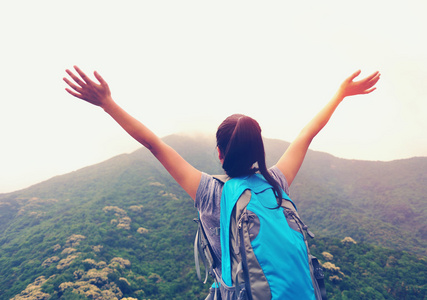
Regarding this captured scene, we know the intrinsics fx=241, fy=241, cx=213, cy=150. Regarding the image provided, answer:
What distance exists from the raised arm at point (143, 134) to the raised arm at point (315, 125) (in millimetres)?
887

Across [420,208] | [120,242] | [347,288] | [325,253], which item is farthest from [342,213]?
[120,242]

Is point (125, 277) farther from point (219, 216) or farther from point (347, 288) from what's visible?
point (219, 216)

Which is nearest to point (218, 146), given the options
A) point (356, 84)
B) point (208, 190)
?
point (208, 190)

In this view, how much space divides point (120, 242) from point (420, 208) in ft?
130

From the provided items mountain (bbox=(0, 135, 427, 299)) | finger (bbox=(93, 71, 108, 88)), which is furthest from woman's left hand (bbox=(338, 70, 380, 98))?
mountain (bbox=(0, 135, 427, 299))

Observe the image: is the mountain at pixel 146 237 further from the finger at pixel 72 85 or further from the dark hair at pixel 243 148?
the dark hair at pixel 243 148

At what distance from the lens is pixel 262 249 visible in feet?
4.37

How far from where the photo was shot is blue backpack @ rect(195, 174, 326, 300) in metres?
1.29

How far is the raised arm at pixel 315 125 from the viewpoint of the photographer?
86.2 inches

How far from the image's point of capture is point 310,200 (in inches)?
1463

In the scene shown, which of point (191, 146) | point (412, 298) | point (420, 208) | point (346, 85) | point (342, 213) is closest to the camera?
point (346, 85)

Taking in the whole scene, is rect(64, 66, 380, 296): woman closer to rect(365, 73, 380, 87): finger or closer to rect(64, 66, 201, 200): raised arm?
rect(64, 66, 201, 200): raised arm

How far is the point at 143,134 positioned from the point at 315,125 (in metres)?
1.66

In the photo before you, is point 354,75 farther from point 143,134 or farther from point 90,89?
point 90,89
